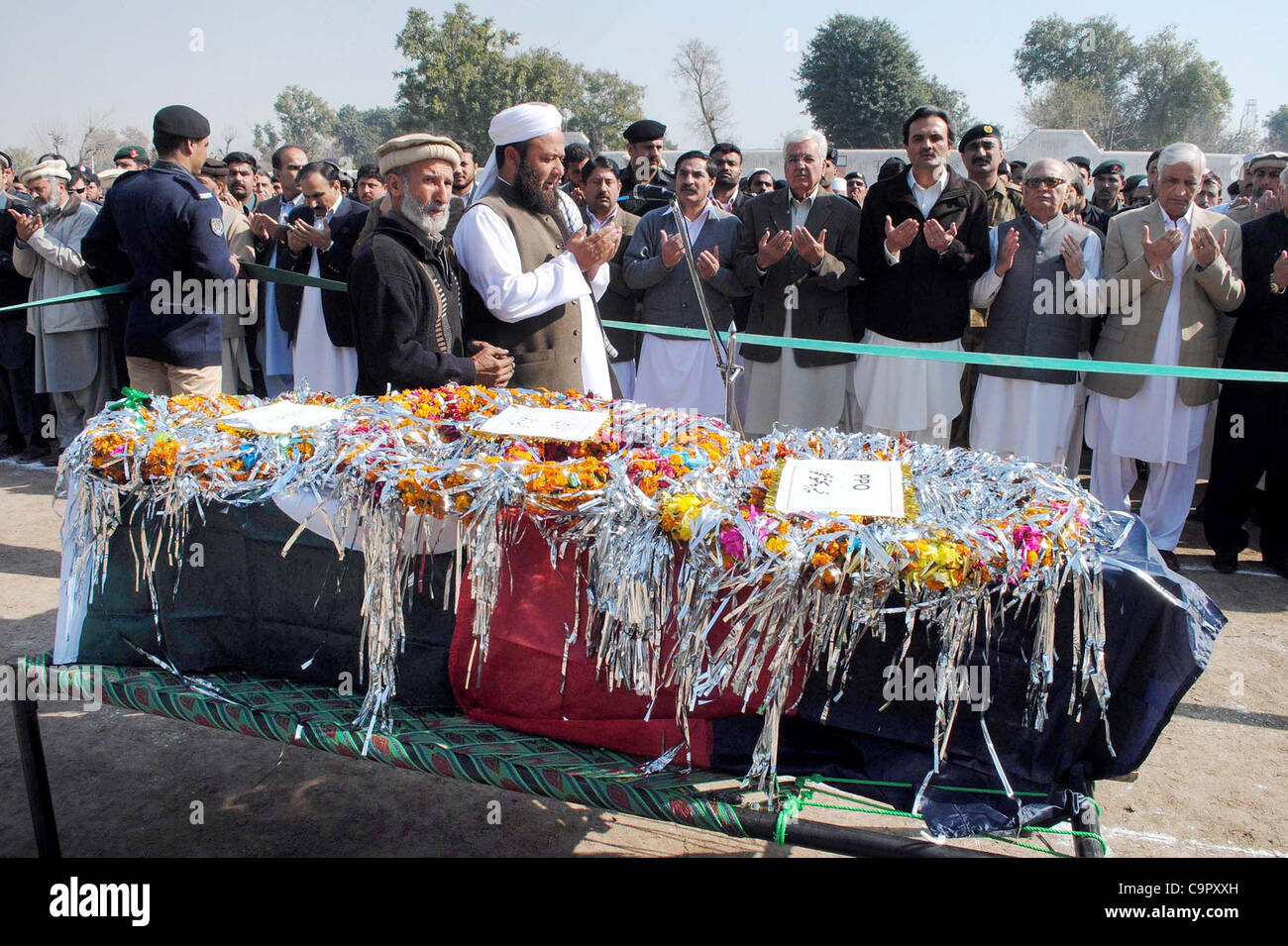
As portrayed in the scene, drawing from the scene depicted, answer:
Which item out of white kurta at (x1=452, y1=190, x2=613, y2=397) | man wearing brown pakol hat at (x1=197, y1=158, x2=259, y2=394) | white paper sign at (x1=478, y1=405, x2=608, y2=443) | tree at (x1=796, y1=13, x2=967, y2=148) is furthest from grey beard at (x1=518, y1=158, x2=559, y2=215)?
tree at (x1=796, y1=13, x2=967, y2=148)

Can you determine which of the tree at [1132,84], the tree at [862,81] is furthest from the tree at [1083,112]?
the tree at [862,81]

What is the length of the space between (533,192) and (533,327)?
18.6 inches

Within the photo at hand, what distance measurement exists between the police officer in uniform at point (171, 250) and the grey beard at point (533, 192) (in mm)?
1841

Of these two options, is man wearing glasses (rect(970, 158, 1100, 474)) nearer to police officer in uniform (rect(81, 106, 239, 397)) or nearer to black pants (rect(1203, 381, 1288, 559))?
black pants (rect(1203, 381, 1288, 559))

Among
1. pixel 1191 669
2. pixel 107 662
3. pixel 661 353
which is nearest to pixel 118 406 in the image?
pixel 107 662

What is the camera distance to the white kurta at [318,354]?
19.6ft

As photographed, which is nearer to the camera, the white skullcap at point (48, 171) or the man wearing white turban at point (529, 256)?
the man wearing white turban at point (529, 256)

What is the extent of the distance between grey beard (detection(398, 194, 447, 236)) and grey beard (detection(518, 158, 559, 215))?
0.31 meters

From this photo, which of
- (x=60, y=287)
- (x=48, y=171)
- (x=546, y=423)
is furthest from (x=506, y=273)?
(x=48, y=171)

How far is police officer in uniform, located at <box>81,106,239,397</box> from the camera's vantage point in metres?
4.33

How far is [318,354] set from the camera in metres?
6.10

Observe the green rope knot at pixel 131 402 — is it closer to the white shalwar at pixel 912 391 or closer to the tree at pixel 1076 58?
the white shalwar at pixel 912 391

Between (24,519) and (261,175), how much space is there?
5.01 meters
